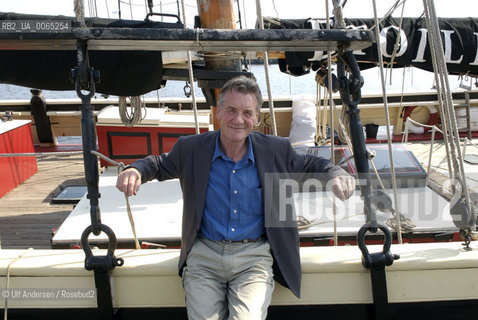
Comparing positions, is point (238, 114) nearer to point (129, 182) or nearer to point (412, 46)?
point (129, 182)

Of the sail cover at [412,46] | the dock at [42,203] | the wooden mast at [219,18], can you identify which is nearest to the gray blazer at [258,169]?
the wooden mast at [219,18]

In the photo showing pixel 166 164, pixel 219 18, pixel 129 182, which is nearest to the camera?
pixel 129 182

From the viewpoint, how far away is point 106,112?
5.48 m

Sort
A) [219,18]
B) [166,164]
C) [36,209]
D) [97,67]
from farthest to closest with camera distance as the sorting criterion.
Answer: [36,209] < [219,18] < [97,67] < [166,164]

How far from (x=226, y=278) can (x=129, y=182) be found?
1.91 feet

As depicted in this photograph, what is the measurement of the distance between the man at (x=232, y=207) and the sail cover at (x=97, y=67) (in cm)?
139

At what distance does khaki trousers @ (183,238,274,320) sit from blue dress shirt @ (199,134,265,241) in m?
0.05

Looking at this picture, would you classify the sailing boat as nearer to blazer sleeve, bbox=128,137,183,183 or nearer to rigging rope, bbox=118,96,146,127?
blazer sleeve, bbox=128,137,183,183

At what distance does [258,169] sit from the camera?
1730 millimetres

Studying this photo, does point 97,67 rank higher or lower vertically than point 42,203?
higher

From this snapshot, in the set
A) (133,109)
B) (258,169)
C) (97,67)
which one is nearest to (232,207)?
(258,169)

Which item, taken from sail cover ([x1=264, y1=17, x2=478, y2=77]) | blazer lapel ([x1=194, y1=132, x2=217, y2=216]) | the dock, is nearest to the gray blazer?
blazer lapel ([x1=194, y1=132, x2=217, y2=216])

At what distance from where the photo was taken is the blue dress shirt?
67.2 inches

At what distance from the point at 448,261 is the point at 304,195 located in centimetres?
231
